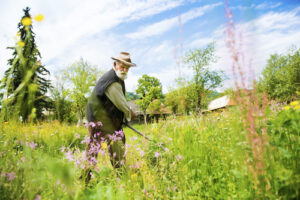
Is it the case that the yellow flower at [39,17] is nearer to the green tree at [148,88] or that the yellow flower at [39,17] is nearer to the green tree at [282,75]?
the green tree at [282,75]

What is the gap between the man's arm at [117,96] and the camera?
3.21 meters

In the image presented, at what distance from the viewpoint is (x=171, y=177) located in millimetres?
2137

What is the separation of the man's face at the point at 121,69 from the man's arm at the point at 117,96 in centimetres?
26

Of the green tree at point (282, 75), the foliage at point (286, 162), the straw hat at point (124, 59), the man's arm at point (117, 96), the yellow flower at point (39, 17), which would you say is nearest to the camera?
the foliage at point (286, 162)

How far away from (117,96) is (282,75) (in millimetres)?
38172

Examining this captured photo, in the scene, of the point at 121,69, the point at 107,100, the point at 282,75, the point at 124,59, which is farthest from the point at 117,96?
the point at 282,75

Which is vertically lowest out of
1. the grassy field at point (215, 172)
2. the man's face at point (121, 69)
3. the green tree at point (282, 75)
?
the grassy field at point (215, 172)

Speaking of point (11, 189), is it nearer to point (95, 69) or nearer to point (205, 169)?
point (205, 169)

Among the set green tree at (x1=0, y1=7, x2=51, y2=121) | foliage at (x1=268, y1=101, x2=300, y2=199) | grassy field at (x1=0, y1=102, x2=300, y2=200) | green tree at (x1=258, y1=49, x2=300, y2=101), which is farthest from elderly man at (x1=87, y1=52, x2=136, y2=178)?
green tree at (x1=258, y1=49, x2=300, y2=101)

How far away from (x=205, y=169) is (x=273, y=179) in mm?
937

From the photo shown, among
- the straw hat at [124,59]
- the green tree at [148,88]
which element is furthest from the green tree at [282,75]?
the straw hat at [124,59]

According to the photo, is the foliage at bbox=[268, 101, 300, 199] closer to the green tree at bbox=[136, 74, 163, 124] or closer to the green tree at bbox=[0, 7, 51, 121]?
the green tree at bbox=[0, 7, 51, 121]

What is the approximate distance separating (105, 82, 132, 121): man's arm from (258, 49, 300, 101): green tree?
101 ft

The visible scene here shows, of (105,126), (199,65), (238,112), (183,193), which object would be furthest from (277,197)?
(199,65)
